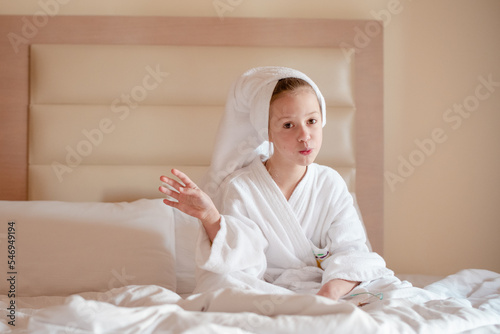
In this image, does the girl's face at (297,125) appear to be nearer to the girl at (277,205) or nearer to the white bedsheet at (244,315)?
the girl at (277,205)

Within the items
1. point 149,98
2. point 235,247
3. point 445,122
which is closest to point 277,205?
point 235,247

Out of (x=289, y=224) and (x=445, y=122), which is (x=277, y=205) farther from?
(x=445, y=122)

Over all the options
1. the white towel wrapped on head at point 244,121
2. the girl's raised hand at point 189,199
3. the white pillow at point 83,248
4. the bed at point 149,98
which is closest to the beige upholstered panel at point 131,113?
the bed at point 149,98

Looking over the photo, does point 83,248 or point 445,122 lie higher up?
point 445,122

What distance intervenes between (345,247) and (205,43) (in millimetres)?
1315

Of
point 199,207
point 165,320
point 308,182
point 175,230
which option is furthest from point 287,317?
point 175,230

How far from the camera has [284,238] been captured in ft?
6.05

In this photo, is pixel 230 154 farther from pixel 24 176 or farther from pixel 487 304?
pixel 24 176

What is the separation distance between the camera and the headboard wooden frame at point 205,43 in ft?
8.55

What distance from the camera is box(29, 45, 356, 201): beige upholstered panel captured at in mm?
2578

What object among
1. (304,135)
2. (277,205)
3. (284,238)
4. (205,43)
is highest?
(205,43)

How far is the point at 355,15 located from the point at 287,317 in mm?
2038

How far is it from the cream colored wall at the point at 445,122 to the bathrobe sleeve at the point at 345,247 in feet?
3.22

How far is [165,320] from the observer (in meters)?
1.18
